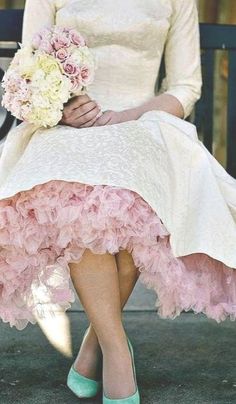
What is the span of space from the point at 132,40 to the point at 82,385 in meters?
1.16

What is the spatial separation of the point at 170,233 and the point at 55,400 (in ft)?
2.20

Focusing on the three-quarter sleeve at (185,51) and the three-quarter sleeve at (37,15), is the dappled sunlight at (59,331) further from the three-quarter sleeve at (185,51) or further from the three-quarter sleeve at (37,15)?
the three-quarter sleeve at (37,15)

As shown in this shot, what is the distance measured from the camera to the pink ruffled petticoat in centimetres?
287

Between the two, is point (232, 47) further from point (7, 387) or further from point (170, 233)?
point (7, 387)

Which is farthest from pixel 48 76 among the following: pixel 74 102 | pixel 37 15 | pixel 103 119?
pixel 37 15

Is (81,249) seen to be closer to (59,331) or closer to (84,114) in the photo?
(84,114)

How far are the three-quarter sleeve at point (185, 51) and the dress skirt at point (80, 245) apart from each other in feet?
1.95

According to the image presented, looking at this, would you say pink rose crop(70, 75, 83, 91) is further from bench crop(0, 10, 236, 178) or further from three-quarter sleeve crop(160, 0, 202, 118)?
bench crop(0, 10, 236, 178)

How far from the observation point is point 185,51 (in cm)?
357

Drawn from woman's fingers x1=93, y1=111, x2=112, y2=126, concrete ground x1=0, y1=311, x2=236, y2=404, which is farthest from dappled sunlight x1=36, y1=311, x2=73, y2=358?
woman's fingers x1=93, y1=111, x2=112, y2=126

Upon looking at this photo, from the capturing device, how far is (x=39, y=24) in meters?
3.50

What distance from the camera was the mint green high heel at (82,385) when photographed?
10.6ft

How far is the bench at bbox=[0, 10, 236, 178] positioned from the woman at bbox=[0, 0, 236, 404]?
637 mm

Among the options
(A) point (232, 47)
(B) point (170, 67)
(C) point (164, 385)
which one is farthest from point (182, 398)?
(A) point (232, 47)
